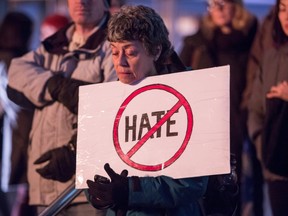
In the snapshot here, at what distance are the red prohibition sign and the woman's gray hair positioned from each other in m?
0.18

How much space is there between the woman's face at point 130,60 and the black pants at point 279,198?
182 cm

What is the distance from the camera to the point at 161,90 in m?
4.07

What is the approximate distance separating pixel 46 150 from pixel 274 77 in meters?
1.41

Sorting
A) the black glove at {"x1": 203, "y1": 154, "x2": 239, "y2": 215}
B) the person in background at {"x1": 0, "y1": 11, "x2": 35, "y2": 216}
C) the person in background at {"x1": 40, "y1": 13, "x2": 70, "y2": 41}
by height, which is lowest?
the person in background at {"x1": 0, "y1": 11, "x2": 35, "y2": 216}

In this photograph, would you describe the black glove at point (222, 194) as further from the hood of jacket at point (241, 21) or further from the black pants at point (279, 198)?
the hood of jacket at point (241, 21)

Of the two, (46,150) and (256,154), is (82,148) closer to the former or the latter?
(46,150)

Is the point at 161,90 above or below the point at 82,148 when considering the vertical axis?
above

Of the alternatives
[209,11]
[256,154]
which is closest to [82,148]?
[256,154]

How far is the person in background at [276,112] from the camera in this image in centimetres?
554

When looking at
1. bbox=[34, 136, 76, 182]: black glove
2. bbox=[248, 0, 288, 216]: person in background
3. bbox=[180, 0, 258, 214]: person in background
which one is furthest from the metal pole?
bbox=[180, 0, 258, 214]: person in background

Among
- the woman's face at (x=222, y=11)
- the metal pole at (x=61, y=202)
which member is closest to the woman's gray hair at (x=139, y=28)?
the metal pole at (x=61, y=202)

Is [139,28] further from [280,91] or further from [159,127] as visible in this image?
[280,91]

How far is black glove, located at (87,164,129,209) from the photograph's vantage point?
3.86 meters

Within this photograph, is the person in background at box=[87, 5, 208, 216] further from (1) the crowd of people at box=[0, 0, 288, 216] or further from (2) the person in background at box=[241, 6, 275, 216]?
(2) the person in background at box=[241, 6, 275, 216]
